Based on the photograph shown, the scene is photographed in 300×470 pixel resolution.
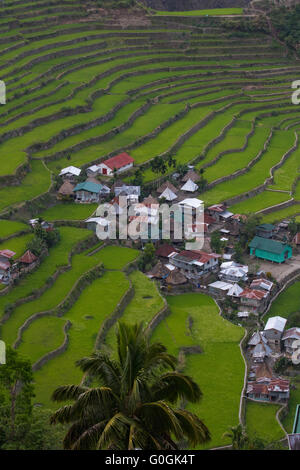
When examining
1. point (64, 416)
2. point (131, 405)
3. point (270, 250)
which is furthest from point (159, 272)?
point (131, 405)

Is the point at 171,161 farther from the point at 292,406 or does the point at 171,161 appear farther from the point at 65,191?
the point at 292,406

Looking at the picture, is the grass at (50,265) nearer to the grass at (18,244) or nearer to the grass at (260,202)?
the grass at (18,244)

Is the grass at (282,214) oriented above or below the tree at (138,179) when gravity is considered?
below

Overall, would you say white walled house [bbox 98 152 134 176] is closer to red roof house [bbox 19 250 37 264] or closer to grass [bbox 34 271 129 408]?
grass [bbox 34 271 129 408]

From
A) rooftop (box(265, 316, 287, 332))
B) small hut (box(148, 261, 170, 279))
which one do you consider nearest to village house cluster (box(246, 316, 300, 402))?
rooftop (box(265, 316, 287, 332))

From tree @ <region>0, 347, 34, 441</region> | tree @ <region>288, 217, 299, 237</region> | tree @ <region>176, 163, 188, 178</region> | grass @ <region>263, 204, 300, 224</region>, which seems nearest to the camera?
tree @ <region>0, 347, 34, 441</region>

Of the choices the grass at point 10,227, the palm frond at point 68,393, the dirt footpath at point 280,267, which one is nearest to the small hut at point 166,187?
the dirt footpath at point 280,267
